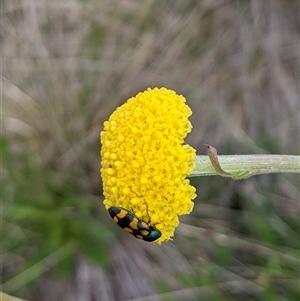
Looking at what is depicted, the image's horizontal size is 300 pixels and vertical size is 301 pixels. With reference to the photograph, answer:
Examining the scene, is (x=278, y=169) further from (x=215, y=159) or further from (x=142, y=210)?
(x=142, y=210)

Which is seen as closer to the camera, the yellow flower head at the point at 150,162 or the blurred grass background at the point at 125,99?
the yellow flower head at the point at 150,162

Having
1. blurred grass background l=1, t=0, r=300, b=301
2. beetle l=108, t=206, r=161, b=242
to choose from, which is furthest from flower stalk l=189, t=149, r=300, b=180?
blurred grass background l=1, t=0, r=300, b=301

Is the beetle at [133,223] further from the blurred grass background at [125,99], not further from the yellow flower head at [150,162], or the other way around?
the blurred grass background at [125,99]

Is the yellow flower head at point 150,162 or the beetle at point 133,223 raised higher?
the yellow flower head at point 150,162

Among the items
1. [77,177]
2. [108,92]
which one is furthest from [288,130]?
[77,177]

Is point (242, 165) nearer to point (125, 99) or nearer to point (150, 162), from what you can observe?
point (150, 162)

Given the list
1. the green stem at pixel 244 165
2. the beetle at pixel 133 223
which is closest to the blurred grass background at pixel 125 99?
the green stem at pixel 244 165
